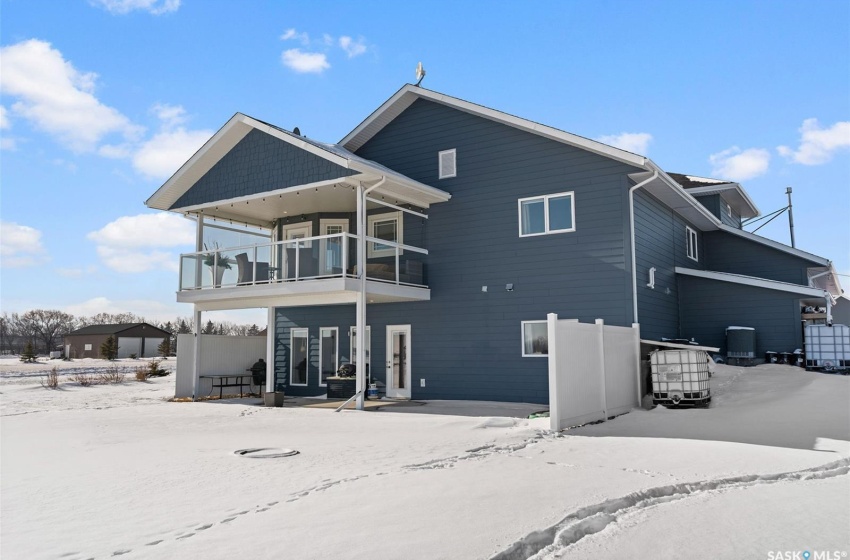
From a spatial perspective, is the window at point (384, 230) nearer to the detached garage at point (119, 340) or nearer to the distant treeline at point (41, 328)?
the detached garage at point (119, 340)

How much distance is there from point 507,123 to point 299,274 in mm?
6252

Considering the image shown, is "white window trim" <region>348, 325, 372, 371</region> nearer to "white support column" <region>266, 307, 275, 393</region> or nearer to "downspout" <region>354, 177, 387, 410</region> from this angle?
"white support column" <region>266, 307, 275, 393</region>

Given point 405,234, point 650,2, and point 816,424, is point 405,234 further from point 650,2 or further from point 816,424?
point 816,424

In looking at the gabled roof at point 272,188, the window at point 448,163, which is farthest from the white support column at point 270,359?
the window at point 448,163

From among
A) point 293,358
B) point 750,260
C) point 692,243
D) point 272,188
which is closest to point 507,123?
point 272,188

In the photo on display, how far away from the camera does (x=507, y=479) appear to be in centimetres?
664

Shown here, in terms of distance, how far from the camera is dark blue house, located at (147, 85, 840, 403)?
15.1 meters

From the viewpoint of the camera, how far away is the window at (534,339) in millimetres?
15398

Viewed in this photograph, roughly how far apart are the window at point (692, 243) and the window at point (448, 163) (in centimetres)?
760

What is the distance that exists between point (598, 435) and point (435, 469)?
12.2 feet

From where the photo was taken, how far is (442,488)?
20.4 feet

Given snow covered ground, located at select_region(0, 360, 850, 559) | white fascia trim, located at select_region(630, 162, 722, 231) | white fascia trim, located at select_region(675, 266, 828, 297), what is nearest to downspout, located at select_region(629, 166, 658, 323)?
white fascia trim, located at select_region(630, 162, 722, 231)

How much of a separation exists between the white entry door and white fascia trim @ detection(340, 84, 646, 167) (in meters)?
5.57

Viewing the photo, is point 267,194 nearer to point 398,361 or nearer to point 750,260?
point 398,361
